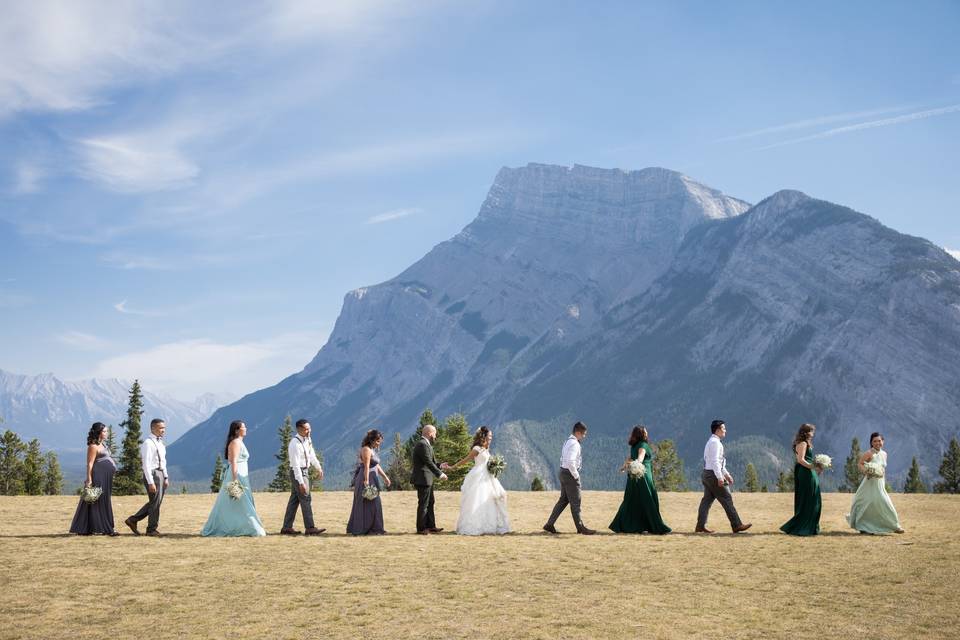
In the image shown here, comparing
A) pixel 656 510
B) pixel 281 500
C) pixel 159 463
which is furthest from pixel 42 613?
pixel 281 500

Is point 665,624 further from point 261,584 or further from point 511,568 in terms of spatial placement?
point 261,584

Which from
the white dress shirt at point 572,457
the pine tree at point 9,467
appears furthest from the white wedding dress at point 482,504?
the pine tree at point 9,467

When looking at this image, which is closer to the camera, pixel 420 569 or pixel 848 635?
pixel 848 635

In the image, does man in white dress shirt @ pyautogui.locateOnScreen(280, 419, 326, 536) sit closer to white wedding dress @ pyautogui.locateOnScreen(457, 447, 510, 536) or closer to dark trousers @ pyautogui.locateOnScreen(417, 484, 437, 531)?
dark trousers @ pyautogui.locateOnScreen(417, 484, 437, 531)

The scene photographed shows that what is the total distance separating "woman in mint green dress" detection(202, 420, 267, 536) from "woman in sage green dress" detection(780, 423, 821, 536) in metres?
13.6

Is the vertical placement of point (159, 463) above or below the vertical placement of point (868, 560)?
above

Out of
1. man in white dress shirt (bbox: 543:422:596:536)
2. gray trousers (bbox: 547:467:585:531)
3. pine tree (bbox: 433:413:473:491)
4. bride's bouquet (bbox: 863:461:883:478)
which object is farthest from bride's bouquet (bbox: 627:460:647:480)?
pine tree (bbox: 433:413:473:491)

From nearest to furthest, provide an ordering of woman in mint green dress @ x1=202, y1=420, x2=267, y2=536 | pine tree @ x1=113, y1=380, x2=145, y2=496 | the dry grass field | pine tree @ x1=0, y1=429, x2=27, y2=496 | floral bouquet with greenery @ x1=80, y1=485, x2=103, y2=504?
1. the dry grass field
2. floral bouquet with greenery @ x1=80, y1=485, x2=103, y2=504
3. woman in mint green dress @ x1=202, y1=420, x2=267, y2=536
4. pine tree @ x1=113, y1=380, x2=145, y2=496
5. pine tree @ x1=0, y1=429, x2=27, y2=496

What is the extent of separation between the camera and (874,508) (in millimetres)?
22312

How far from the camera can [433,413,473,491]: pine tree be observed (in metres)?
69.4

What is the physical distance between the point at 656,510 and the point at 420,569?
26.1 feet

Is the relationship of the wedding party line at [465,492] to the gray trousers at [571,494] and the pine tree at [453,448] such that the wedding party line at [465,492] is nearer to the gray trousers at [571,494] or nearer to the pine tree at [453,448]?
the gray trousers at [571,494]

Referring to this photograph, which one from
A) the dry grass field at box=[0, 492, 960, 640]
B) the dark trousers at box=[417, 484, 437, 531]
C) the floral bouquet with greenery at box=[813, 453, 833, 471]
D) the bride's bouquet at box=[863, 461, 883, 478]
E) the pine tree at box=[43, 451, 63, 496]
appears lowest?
the pine tree at box=[43, 451, 63, 496]

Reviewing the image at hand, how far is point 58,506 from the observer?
29828mm
